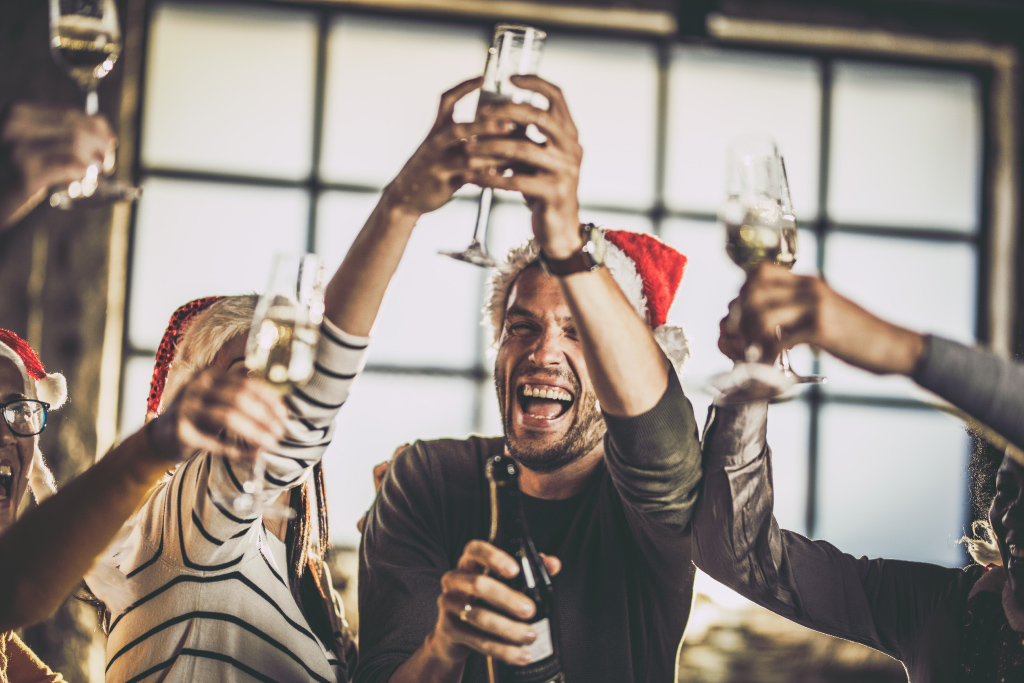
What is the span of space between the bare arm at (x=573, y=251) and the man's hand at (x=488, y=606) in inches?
10.0

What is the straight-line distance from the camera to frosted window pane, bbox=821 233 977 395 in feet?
11.9

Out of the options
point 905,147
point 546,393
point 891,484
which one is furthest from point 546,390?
point 905,147

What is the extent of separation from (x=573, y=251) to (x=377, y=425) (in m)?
2.38

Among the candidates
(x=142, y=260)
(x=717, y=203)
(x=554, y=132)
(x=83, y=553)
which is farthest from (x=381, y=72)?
(x=83, y=553)

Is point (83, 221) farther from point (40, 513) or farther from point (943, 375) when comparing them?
point (943, 375)

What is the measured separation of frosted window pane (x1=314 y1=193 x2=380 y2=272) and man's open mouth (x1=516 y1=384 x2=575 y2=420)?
75.8 inches

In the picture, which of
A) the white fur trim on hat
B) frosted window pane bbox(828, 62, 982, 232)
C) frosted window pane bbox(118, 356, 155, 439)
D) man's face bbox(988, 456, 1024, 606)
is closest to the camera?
man's face bbox(988, 456, 1024, 606)

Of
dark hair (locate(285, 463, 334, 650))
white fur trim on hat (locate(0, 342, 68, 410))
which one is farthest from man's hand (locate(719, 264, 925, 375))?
white fur trim on hat (locate(0, 342, 68, 410))

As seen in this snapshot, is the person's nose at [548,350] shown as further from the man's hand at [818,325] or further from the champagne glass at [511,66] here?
the man's hand at [818,325]

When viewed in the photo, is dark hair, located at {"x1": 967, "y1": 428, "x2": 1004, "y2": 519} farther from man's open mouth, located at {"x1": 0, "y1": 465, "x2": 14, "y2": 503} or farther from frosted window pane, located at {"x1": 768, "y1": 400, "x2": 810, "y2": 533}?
frosted window pane, located at {"x1": 768, "y1": 400, "x2": 810, "y2": 533}

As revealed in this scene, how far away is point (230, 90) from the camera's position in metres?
3.37

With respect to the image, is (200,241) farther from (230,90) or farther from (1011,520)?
(1011,520)

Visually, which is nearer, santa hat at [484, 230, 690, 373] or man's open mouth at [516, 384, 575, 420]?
man's open mouth at [516, 384, 575, 420]

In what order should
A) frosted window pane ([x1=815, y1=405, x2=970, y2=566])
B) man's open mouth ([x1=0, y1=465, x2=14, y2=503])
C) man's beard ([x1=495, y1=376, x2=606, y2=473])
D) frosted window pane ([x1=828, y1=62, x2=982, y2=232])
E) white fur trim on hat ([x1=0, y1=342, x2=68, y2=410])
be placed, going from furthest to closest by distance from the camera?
frosted window pane ([x1=828, y1=62, x2=982, y2=232]), frosted window pane ([x1=815, y1=405, x2=970, y2=566]), man's beard ([x1=495, y1=376, x2=606, y2=473]), white fur trim on hat ([x1=0, y1=342, x2=68, y2=410]), man's open mouth ([x1=0, y1=465, x2=14, y2=503])
